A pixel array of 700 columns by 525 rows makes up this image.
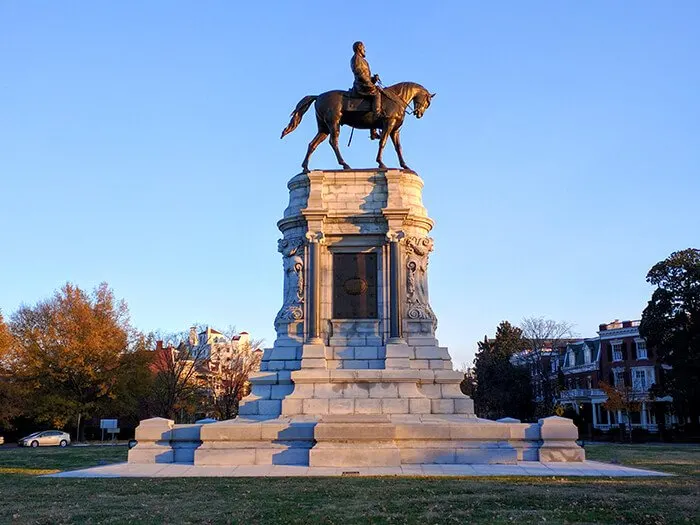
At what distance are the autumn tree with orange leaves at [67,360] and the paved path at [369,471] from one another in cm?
3734

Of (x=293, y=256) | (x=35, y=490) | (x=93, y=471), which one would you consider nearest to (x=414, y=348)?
(x=293, y=256)

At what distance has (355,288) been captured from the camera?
2572 cm

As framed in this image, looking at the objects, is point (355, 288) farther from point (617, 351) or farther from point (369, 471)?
point (617, 351)

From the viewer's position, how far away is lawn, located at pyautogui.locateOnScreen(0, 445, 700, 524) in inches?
452

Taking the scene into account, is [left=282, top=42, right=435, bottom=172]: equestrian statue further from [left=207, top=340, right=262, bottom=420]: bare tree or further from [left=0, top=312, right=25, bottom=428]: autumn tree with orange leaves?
[left=207, top=340, right=262, bottom=420]: bare tree

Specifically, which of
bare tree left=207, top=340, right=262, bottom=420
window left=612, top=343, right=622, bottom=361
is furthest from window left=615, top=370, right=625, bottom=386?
bare tree left=207, top=340, right=262, bottom=420

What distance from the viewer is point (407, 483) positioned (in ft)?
52.0

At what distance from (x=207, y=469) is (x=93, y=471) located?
3.04m

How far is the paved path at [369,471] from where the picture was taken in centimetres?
1828

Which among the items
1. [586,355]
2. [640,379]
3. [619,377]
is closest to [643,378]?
[640,379]

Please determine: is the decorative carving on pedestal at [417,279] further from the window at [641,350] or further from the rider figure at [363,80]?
the window at [641,350]

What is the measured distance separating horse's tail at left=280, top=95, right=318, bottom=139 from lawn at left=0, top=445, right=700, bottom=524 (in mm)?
14655

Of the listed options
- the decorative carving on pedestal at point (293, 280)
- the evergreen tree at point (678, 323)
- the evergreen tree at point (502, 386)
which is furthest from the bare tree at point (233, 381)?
the decorative carving on pedestal at point (293, 280)

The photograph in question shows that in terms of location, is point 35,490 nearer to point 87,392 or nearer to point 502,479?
point 502,479
